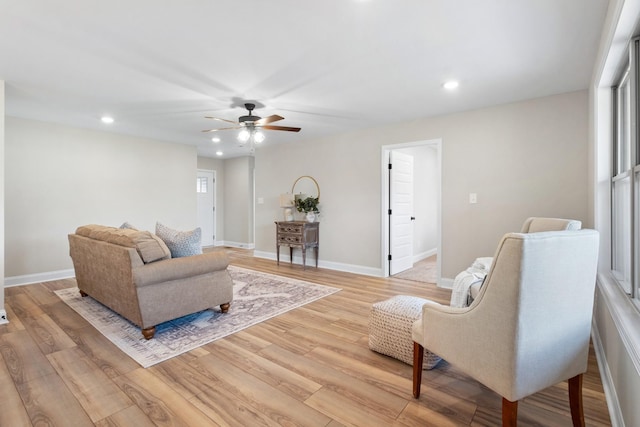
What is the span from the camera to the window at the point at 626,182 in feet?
5.60

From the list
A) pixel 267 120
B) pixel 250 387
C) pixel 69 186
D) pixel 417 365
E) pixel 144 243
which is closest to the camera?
pixel 417 365

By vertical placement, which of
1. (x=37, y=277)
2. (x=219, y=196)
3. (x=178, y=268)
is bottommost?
(x=37, y=277)

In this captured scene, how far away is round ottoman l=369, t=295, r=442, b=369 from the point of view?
2.18 meters

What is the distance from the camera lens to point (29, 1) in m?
1.87

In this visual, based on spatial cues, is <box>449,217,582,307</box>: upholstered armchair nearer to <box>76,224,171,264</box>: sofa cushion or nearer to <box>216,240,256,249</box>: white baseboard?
<box>76,224,171,264</box>: sofa cushion

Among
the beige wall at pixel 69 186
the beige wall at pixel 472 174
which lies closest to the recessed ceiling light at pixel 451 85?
the beige wall at pixel 472 174

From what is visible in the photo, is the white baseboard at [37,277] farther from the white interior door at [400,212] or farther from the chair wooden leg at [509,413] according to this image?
the chair wooden leg at [509,413]

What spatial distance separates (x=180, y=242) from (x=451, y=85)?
3.11m

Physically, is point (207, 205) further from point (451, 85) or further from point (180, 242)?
point (451, 85)

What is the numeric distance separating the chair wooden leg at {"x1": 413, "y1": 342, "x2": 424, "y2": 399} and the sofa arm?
2.00m

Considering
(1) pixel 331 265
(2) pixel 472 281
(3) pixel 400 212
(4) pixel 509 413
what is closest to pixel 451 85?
(2) pixel 472 281

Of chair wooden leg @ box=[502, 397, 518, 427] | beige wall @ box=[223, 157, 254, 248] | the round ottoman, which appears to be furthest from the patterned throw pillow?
beige wall @ box=[223, 157, 254, 248]

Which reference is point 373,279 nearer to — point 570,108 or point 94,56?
point 570,108

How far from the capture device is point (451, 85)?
10.3 ft
